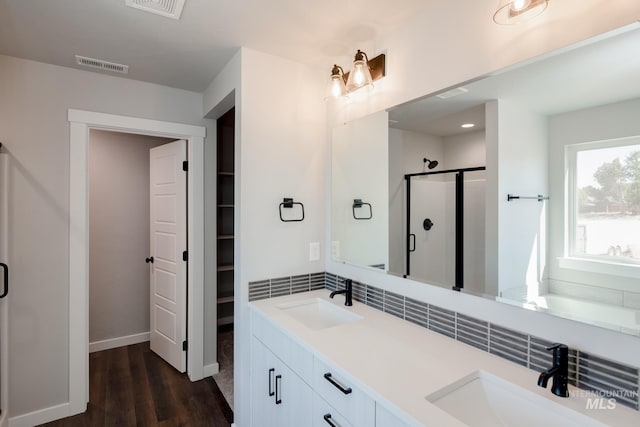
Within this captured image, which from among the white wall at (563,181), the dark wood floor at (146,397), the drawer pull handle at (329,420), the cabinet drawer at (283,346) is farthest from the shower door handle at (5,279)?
the white wall at (563,181)

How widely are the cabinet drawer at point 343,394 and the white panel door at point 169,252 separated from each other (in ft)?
6.25

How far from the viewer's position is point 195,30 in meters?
1.79

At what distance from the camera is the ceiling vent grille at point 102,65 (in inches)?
85.4

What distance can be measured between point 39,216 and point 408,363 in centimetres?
256

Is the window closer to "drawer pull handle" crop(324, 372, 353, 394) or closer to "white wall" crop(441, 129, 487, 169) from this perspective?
"white wall" crop(441, 129, 487, 169)

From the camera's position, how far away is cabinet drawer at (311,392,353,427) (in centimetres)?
118

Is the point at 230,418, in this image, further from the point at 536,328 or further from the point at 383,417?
the point at 536,328

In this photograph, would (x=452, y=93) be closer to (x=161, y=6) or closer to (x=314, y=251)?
(x=314, y=251)

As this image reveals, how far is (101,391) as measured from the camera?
8.54 feet

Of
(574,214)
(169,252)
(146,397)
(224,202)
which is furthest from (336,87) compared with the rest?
(146,397)

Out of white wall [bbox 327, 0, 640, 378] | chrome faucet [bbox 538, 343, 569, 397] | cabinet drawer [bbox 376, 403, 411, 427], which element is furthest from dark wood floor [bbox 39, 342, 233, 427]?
chrome faucet [bbox 538, 343, 569, 397]

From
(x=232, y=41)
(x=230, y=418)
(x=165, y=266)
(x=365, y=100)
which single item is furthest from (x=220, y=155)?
(x=230, y=418)

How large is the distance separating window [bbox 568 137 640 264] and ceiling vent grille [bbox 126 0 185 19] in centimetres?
181

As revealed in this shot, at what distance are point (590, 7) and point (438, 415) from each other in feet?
4.40
